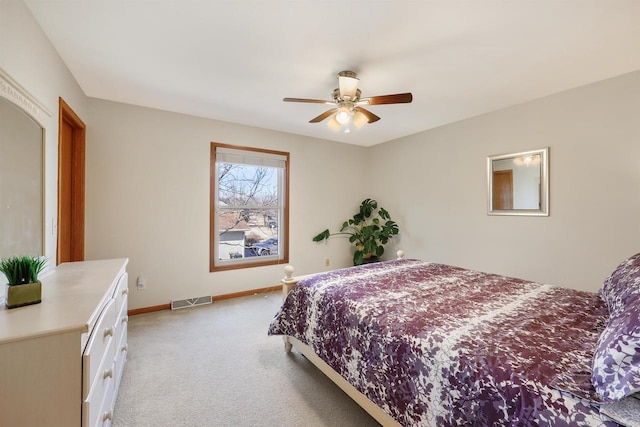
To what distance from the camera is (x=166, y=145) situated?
3303 millimetres

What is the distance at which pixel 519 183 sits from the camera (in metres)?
3.07

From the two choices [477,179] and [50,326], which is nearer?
[50,326]

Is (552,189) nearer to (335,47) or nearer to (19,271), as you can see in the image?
(335,47)

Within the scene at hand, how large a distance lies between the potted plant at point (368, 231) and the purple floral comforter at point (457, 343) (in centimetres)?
228

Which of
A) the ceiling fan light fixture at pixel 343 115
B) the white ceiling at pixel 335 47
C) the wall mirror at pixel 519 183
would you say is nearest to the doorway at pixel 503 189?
the wall mirror at pixel 519 183

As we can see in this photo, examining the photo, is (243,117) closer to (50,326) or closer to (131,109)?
(131,109)

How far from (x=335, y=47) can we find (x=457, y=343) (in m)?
2.01

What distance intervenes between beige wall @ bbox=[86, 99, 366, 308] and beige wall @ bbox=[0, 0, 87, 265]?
0.67 metres

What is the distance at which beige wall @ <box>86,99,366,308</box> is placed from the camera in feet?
9.76

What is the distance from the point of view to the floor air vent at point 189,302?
3.35 m

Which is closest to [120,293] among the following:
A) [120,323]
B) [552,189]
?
[120,323]

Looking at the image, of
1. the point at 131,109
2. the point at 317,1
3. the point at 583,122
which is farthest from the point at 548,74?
the point at 131,109

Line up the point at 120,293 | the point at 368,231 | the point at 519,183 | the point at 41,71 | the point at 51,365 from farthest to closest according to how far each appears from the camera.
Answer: the point at 368,231, the point at 519,183, the point at 120,293, the point at 41,71, the point at 51,365

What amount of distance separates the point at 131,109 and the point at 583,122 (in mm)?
4762
